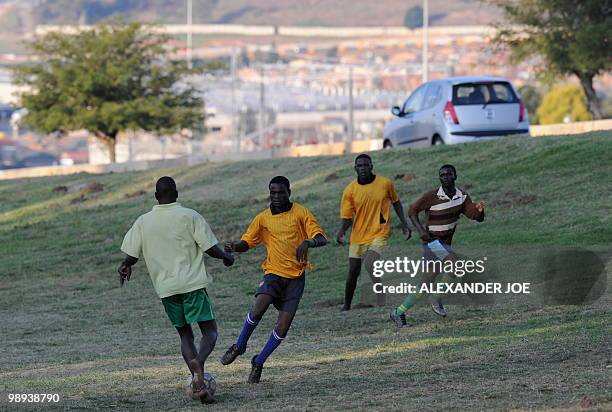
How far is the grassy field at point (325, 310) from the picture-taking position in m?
10.5

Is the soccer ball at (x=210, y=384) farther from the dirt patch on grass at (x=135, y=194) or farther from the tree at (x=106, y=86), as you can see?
the tree at (x=106, y=86)

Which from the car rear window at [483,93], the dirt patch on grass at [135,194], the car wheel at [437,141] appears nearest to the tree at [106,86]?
the dirt patch on grass at [135,194]

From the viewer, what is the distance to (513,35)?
4672cm

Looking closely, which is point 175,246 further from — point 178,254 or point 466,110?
point 466,110

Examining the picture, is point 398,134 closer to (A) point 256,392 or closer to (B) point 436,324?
(B) point 436,324

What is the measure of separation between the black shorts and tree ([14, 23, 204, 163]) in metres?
38.3

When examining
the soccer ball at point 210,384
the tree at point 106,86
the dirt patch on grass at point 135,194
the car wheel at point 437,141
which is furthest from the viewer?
the tree at point 106,86

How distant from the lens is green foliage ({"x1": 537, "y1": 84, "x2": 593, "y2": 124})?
276 feet

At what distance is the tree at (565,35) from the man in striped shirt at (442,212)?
30.6 m

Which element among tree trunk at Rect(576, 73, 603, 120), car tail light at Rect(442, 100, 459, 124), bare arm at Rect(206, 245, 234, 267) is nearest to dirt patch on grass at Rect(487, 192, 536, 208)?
car tail light at Rect(442, 100, 459, 124)

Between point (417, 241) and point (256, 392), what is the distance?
33.1 ft

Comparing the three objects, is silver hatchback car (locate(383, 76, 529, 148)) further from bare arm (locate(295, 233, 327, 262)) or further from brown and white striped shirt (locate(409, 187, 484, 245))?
bare arm (locate(295, 233, 327, 262))

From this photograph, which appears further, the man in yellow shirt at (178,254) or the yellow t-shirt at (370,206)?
the yellow t-shirt at (370,206)

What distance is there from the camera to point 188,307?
34.3ft
